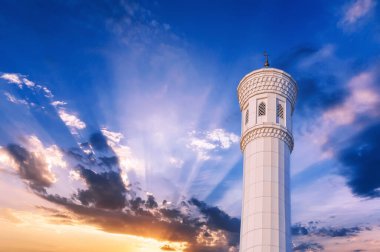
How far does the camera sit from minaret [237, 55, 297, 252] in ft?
117

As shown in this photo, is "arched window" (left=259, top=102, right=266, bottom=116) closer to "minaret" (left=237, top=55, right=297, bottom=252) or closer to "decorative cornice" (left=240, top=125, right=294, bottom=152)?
"minaret" (left=237, top=55, right=297, bottom=252)

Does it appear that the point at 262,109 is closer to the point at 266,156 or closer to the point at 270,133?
the point at 270,133

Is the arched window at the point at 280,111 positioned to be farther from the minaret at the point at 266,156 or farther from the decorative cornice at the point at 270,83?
the decorative cornice at the point at 270,83

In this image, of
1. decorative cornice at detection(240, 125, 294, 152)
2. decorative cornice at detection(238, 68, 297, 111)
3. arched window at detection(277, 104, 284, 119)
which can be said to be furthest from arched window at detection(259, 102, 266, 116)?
decorative cornice at detection(240, 125, 294, 152)

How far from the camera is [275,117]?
40.8m

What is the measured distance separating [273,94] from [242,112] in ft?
15.2

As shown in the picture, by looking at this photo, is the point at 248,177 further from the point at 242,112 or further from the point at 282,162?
the point at 242,112

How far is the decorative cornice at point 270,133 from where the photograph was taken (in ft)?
131

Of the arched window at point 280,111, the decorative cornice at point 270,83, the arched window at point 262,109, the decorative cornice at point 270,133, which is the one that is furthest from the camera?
the decorative cornice at point 270,83

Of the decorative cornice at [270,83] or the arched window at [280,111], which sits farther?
the decorative cornice at [270,83]

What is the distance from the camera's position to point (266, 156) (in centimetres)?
3888

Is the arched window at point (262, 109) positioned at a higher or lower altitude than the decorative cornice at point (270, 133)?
higher

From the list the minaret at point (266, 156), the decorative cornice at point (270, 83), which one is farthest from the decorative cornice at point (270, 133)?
the decorative cornice at point (270, 83)

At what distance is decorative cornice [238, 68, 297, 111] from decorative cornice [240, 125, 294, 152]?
4322mm
